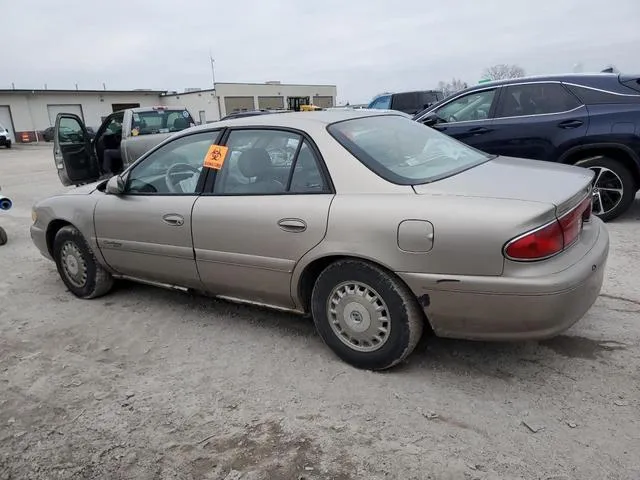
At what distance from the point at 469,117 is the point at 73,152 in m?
7.11

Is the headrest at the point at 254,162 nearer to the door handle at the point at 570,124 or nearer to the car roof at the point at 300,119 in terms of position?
the car roof at the point at 300,119

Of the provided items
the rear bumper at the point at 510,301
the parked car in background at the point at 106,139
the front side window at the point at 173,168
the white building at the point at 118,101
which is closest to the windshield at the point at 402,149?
the rear bumper at the point at 510,301

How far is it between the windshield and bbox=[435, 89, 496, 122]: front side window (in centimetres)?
311

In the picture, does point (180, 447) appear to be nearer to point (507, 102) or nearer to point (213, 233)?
point (213, 233)

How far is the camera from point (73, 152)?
9.19m

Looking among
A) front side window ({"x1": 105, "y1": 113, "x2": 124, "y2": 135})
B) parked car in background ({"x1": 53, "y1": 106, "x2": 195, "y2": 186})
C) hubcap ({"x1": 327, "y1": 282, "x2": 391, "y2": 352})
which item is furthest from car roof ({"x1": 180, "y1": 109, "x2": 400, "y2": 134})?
front side window ({"x1": 105, "y1": 113, "x2": 124, "y2": 135})

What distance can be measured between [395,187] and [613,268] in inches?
108

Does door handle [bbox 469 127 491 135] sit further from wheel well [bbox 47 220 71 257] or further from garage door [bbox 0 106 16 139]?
garage door [bbox 0 106 16 139]

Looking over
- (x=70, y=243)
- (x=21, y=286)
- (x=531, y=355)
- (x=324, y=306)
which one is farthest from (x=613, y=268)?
(x=21, y=286)

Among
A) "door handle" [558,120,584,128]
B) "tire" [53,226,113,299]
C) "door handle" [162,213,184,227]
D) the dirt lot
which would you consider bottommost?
the dirt lot

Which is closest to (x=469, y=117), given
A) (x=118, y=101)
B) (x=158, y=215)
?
(x=158, y=215)

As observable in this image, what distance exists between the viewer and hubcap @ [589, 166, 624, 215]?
5586mm

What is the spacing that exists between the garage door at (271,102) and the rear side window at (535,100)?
43.9 metres

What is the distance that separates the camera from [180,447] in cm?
243
